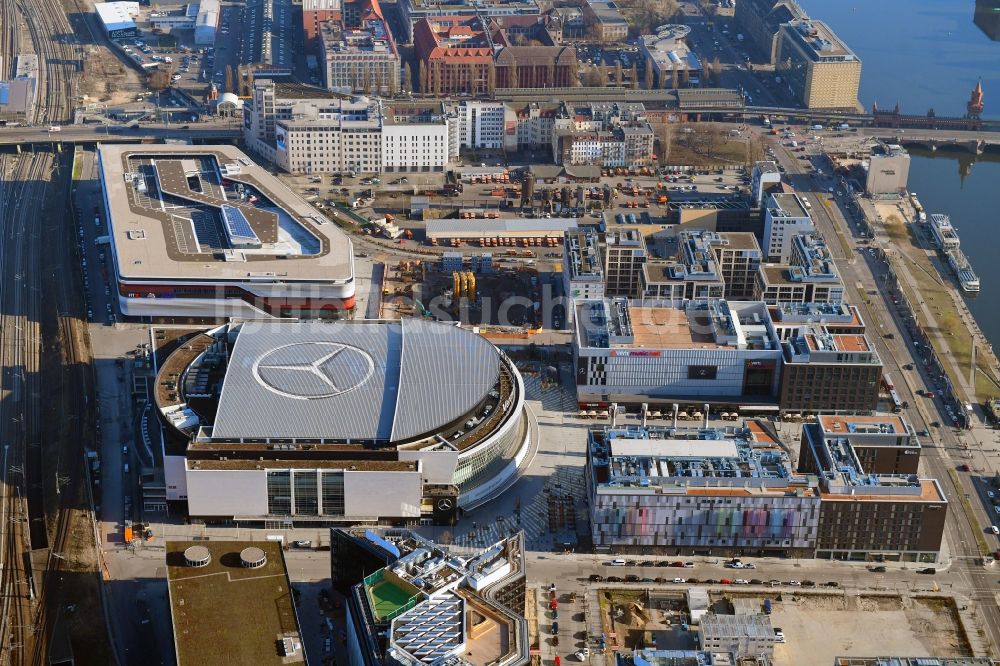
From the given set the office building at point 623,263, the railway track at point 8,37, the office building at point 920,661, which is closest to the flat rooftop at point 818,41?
the office building at point 623,263

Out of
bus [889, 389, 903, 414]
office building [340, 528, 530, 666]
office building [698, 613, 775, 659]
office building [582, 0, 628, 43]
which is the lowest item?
office building [698, 613, 775, 659]

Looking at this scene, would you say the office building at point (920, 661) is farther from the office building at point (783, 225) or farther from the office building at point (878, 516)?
the office building at point (783, 225)

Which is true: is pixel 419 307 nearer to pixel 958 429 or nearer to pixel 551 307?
pixel 551 307

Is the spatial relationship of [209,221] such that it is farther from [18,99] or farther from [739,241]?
[18,99]

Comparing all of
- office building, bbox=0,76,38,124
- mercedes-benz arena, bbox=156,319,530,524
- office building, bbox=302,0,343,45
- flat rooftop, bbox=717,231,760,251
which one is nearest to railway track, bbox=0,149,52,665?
office building, bbox=0,76,38,124

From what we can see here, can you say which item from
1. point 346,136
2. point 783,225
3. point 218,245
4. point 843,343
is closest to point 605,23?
point 346,136

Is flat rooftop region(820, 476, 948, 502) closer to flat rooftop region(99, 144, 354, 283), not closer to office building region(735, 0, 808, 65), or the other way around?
flat rooftop region(99, 144, 354, 283)

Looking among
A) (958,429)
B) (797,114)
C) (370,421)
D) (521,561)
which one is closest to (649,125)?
(797,114)

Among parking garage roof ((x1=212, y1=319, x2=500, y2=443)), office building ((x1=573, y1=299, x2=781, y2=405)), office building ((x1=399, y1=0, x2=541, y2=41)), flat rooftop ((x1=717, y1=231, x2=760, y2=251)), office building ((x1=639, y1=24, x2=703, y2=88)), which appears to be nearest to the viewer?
parking garage roof ((x1=212, y1=319, x2=500, y2=443))
